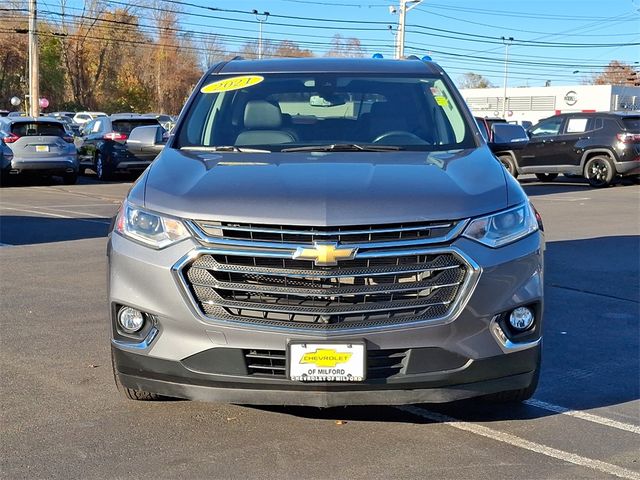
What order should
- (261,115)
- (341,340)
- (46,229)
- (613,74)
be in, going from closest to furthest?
(341,340) → (261,115) → (46,229) → (613,74)

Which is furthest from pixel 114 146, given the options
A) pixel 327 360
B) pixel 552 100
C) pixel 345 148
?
pixel 552 100

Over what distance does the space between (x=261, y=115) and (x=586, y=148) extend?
1702 centimetres

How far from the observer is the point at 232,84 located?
547 cm

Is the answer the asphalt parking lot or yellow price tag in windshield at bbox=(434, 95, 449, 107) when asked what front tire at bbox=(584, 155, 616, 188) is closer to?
the asphalt parking lot

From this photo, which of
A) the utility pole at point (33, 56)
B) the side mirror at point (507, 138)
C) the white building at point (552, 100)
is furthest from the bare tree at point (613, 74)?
the side mirror at point (507, 138)

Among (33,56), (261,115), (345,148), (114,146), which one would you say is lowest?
(114,146)

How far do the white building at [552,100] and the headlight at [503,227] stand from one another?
182 feet

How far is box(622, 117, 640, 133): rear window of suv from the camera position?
20109 mm

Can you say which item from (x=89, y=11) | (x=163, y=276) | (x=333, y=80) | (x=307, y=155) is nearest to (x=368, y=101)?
(x=333, y=80)

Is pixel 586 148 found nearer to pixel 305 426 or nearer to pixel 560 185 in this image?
pixel 560 185

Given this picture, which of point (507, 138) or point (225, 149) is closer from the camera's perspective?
point (225, 149)

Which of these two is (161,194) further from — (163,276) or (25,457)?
(25,457)

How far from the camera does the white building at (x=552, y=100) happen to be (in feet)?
195

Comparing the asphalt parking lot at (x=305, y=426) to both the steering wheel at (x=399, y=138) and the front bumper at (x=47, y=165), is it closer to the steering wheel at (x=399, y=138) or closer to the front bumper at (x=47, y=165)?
the steering wheel at (x=399, y=138)
